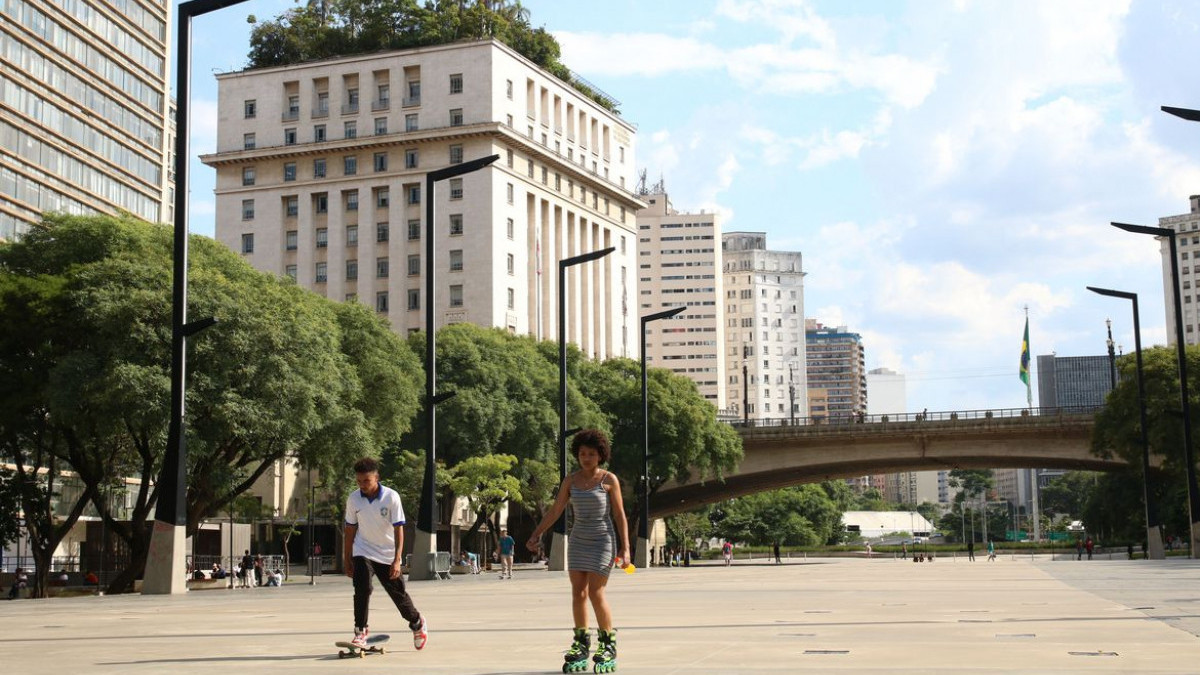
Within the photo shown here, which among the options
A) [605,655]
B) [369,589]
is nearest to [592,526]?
[605,655]

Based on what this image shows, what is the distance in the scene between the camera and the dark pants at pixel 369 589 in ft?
41.3

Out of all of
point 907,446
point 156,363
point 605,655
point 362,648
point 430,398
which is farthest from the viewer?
point 907,446

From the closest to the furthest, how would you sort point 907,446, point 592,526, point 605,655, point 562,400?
point 605,655 → point 592,526 → point 562,400 → point 907,446

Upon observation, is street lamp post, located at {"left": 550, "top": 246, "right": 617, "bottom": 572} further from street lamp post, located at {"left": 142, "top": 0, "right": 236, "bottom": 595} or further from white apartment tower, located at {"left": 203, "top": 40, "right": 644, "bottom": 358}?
white apartment tower, located at {"left": 203, "top": 40, "right": 644, "bottom": 358}

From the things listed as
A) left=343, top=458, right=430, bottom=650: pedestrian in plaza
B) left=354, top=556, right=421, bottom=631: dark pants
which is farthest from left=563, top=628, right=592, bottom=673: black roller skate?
left=343, top=458, right=430, bottom=650: pedestrian in plaza

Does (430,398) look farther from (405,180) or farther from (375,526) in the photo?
(405,180)

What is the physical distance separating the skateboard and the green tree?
2673 cm

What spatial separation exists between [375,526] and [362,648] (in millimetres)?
1279

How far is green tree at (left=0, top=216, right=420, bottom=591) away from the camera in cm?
3897

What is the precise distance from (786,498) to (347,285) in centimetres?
5097

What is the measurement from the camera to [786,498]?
13912 centimetres

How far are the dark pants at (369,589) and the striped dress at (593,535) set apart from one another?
2017 mm

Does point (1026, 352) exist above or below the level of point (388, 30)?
below

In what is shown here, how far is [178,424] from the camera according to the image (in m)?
27.0
